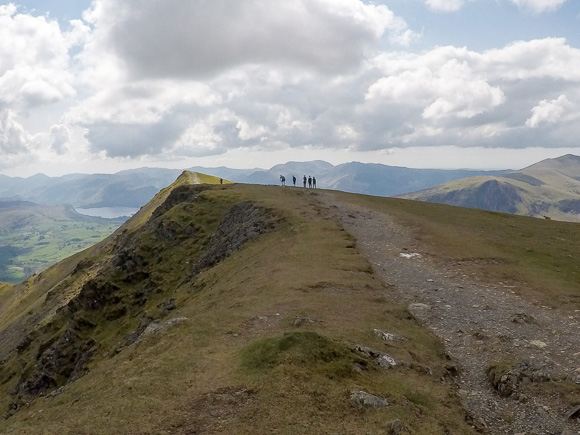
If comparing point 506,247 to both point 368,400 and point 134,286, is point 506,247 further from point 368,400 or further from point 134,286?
point 134,286

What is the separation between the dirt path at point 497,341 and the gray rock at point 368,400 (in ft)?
13.6

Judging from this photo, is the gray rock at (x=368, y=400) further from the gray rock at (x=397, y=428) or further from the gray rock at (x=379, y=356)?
the gray rock at (x=379, y=356)

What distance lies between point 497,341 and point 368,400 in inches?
455

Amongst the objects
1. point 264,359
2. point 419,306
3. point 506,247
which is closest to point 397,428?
point 264,359

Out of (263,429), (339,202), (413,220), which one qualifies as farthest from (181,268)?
(263,429)

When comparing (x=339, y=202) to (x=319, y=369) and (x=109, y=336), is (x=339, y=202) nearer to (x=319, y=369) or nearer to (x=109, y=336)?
(x=109, y=336)

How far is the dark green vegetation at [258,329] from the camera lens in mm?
17172

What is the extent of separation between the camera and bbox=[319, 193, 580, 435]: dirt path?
17578mm

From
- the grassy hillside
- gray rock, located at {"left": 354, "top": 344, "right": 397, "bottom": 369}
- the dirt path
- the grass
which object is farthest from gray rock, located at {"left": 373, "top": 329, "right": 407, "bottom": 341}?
the grass

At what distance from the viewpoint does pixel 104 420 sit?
16.9 metres

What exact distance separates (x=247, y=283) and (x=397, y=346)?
56.1 feet

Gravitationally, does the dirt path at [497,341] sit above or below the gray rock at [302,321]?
below

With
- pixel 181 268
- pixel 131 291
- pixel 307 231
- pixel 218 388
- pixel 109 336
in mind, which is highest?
pixel 307 231

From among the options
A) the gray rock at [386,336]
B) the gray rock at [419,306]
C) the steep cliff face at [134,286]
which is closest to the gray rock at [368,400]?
the gray rock at [386,336]
